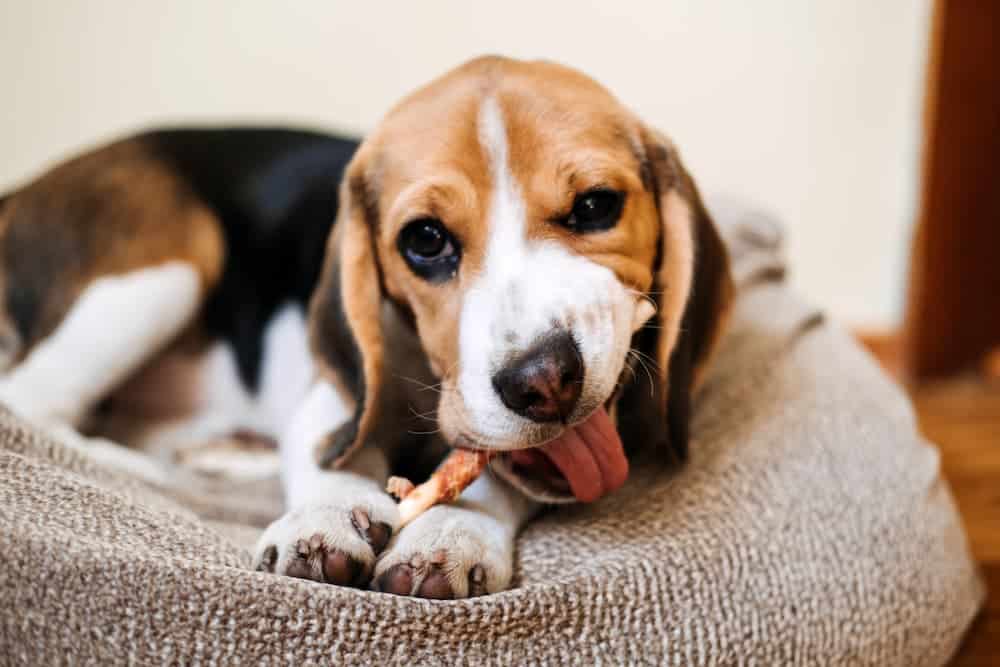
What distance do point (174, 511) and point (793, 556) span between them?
1176 millimetres

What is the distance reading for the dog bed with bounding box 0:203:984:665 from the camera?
4.75 ft

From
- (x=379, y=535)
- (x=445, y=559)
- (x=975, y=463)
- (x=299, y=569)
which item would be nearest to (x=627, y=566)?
(x=445, y=559)

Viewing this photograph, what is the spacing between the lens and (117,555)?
1.47 m

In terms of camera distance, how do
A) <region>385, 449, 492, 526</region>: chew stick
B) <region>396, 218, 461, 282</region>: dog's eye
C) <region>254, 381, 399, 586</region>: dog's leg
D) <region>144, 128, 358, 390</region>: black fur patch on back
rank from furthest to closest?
<region>144, 128, 358, 390</region>: black fur patch on back, <region>396, 218, 461, 282</region>: dog's eye, <region>385, 449, 492, 526</region>: chew stick, <region>254, 381, 399, 586</region>: dog's leg

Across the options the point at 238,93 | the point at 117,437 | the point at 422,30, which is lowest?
the point at 117,437

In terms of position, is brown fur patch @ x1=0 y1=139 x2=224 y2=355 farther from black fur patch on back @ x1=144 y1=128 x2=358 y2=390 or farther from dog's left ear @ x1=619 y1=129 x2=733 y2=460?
dog's left ear @ x1=619 y1=129 x2=733 y2=460

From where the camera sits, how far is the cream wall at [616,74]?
323cm

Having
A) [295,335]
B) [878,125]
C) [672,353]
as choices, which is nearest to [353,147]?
[295,335]

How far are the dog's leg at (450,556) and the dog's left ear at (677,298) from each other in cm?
39

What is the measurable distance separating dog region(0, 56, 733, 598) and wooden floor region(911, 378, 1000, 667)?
1.04m

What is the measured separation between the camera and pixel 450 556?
1.57m

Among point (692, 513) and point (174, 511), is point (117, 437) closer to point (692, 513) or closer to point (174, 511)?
point (174, 511)

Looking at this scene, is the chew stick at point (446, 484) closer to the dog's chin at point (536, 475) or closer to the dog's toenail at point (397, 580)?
the dog's chin at point (536, 475)

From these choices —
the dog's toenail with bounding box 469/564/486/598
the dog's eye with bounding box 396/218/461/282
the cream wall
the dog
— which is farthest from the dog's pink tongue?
the cream wall
